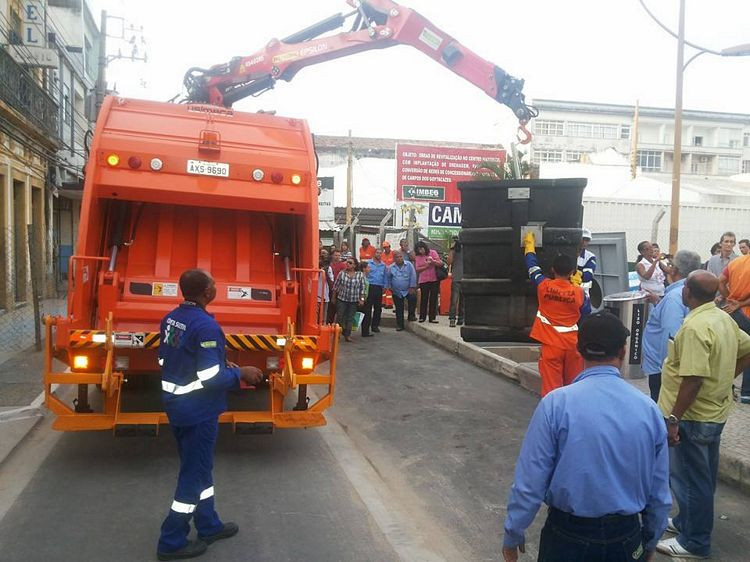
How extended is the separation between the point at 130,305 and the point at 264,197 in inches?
59.8

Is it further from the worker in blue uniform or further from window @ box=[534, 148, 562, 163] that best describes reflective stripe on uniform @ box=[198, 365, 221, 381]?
window @ box=[534, 148, 562, 163]

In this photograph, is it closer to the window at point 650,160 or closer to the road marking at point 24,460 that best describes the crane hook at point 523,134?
the road marking at point 24,460

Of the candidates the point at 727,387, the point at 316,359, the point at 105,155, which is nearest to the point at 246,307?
the point at 316,359

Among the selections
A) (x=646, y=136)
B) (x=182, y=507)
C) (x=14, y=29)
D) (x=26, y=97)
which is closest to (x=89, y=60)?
(x=14, y=29)

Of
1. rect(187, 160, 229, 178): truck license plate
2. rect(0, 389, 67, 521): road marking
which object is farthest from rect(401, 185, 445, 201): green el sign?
rect(0, 389, 67, 521): road marking

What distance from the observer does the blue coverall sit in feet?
12.9

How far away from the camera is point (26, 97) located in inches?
650

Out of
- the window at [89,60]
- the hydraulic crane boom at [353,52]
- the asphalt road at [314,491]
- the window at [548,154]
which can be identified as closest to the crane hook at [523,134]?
the hydraulic crane boom at [353,52]

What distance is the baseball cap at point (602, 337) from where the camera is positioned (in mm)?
2541

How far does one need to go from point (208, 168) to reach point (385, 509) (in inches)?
131

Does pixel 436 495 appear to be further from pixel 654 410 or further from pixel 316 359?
pixel 654 410

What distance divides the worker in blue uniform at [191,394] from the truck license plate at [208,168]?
7.85ft

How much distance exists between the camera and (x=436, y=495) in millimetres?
5152

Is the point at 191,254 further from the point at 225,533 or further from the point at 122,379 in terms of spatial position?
the point at 225,533
